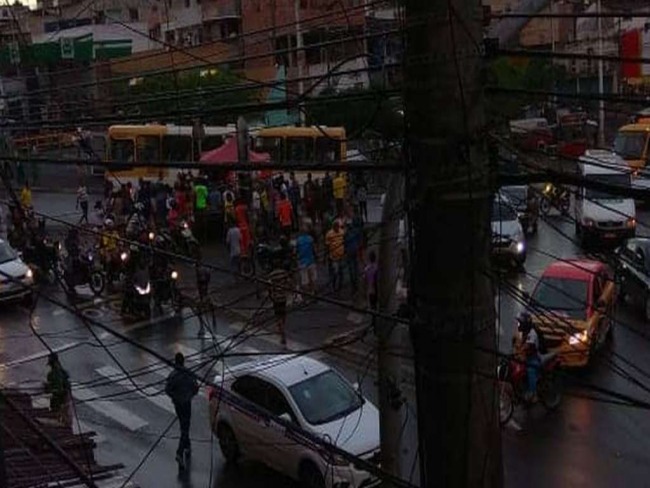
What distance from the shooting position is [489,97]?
4625 mm

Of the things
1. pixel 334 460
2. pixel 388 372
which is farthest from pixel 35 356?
pixel 388 372

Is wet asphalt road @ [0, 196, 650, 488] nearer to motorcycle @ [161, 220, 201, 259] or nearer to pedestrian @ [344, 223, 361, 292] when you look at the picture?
pedestrian @ [344, 223, 361, 292]

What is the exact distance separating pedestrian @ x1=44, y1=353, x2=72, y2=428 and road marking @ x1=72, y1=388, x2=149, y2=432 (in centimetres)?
112

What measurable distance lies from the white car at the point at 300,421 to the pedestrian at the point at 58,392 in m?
1.74

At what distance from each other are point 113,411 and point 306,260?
5524 millimetres

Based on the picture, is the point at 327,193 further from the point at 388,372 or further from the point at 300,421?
the point at 388,372

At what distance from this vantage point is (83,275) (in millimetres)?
21891

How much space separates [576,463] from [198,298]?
967 cm

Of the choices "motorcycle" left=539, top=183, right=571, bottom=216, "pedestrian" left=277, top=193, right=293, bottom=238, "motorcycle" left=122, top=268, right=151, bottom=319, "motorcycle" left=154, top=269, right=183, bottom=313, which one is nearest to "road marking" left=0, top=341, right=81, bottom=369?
"motorcycle" left=122, top=268, right=151, bottom=319

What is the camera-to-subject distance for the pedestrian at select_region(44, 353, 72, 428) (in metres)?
12.2

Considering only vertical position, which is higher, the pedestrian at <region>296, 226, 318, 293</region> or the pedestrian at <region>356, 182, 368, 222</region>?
the pedestrian at <region>356, 182, 368, 222</region>

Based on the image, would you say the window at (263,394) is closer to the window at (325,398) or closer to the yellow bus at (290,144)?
the window at (325,398)

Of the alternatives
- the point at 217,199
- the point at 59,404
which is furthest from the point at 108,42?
the point at 59,404

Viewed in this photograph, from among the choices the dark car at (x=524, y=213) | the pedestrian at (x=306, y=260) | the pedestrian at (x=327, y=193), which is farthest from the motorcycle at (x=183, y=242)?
the dark car at (x=524, y=213)
